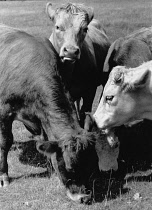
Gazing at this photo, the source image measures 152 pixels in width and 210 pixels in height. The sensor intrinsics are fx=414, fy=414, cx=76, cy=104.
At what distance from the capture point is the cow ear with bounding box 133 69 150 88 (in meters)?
6.14

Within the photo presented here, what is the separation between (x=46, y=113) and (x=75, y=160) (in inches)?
39.4

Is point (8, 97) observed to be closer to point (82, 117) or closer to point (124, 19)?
point (82, 117)

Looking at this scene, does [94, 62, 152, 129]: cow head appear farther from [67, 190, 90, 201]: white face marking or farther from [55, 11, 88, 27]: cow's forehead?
[55, 11, 88, 27]: cow's forehead

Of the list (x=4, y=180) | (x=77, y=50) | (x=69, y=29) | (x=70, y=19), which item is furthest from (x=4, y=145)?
(x=70, y=19)

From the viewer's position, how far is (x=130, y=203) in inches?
240

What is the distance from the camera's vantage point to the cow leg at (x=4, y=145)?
6777mm

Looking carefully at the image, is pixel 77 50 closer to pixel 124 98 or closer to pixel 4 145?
pixel 124 98

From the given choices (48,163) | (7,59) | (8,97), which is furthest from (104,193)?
(7,59)

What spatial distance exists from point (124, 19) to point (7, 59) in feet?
55.3

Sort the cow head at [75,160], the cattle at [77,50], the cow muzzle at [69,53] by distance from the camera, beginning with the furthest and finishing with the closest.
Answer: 1. the cattle at [77,50]
2. the cow muzzle at [69,53]
3. the cow head at [75,160]

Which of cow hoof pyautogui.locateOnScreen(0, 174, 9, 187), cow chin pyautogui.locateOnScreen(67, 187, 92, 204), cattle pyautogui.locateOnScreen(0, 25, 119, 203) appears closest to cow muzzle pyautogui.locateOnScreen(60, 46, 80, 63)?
cattle pyautogui.locateOnScreen(0, 25, 119, 203)

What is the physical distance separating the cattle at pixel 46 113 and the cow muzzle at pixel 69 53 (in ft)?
1.10

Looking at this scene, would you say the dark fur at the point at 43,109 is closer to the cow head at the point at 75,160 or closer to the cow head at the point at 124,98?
the cow head at the point at 75,160

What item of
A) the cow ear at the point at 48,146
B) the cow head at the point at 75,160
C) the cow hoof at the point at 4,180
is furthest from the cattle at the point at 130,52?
the cow hoof at the point at 4,180
